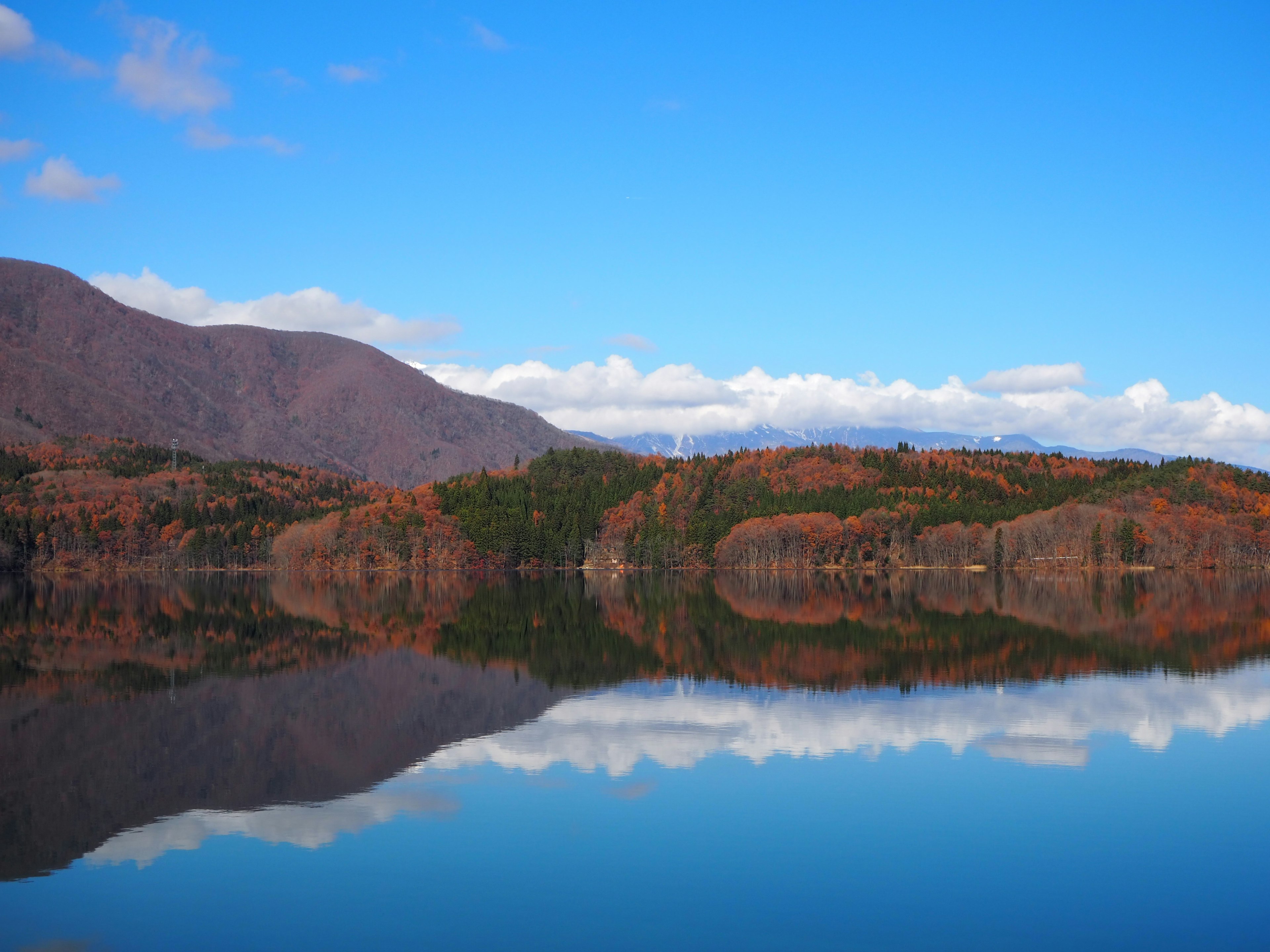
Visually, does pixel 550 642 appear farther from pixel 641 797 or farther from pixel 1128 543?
pixel 1128 543

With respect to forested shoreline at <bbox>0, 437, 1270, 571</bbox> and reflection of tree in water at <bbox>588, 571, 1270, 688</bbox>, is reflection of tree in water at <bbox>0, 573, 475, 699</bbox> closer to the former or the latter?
reflection of tree in water at <bbox>588, 571, 1270, 688</bbox>

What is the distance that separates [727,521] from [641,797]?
481 feet

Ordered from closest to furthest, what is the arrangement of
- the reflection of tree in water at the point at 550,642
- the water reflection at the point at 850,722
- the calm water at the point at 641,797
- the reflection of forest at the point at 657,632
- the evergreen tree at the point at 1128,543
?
the calm water at the point at 641,797 < the water reflection at the point at 850,722 < the reflection of forest at the point at 657,632 < the reflection of tree in water at the point at 550,642 < the evergreen tree at the point at 1128,543

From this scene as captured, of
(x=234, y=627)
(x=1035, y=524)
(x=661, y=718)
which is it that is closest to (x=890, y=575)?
(x=1035, y=524)

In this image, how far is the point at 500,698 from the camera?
31250 millimetres

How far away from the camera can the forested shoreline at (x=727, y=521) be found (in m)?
145

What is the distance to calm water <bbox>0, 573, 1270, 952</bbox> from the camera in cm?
1419

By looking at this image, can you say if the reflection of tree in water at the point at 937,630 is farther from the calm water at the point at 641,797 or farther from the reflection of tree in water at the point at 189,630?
the reflection of tree in water at the point at 189,630

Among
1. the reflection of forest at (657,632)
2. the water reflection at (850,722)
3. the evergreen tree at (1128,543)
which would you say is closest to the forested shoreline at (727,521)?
the evergreen tree at (1128,543)

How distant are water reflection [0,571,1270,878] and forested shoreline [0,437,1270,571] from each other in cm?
8445

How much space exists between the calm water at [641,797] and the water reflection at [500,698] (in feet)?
0.50

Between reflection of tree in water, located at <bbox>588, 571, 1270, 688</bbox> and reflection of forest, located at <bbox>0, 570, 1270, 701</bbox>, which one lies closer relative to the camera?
reflection of tree in water, located at <bbox>588, 571, 1270, 688</bbox>

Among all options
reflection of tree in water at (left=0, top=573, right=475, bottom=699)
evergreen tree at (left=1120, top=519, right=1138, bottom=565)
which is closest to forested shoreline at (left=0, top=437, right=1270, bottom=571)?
evergreen tree at (left=1120, top=519, right=1138, bottom=565)

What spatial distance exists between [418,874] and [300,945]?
2707 mm
